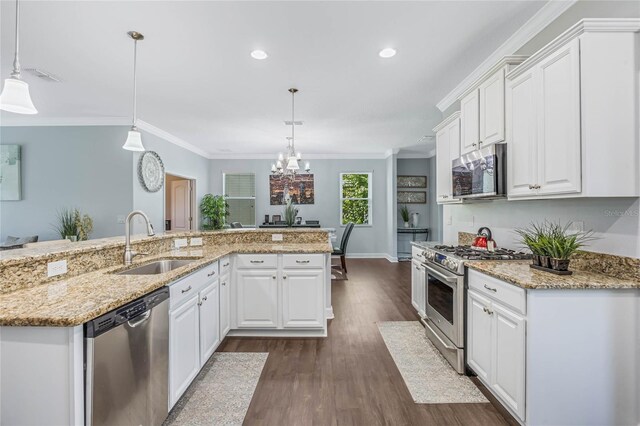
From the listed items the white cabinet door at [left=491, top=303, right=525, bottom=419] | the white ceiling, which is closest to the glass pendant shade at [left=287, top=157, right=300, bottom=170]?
the white ceiling

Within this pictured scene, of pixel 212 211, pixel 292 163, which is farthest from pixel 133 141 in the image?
pixel 212 211

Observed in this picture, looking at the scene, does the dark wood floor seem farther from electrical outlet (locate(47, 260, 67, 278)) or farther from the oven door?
electrical outlet (locate(47, 260, 67, 278))

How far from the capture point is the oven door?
7.83 feet

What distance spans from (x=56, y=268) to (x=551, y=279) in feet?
9.59

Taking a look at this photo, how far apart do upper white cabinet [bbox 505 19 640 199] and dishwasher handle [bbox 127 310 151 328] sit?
2.48 m

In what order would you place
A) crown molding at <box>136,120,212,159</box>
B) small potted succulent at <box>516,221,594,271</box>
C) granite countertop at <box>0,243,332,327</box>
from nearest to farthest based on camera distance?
1. granite countertop at <box>0,243,332,327</box>
2. small potted succulent at <box>516,221,594,271</box>
3. crown molding at <box>136,120,212,159</box>

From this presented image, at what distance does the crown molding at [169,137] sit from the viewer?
196 inches

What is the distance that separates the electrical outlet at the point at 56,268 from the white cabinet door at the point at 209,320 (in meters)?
0.87

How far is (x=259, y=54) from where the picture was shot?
2.78 meters

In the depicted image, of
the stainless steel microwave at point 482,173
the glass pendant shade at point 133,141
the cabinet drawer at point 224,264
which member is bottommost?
the cabinet drawer at point 224,264

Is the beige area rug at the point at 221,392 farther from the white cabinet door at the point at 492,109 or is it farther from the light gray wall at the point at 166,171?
the light gray wall at the point at 166,171

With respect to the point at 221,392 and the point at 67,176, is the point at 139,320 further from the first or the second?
the point at 67,176

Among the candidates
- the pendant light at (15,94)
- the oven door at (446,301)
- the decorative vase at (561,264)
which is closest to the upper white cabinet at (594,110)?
the decorative vase at (561,264)

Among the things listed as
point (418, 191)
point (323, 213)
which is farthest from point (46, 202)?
point (418, 191)
